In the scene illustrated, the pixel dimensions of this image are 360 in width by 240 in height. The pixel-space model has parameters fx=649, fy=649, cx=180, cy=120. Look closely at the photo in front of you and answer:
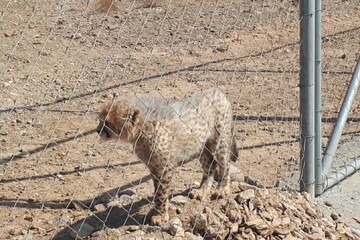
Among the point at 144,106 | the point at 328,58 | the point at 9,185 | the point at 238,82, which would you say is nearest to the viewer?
the point at 144,106

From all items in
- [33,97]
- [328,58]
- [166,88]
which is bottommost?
[33,97]

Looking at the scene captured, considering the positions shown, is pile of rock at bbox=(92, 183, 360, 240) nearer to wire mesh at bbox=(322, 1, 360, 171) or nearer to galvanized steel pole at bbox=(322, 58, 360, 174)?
galvanized steel pole at bbox=(322, 58, 360, 174)

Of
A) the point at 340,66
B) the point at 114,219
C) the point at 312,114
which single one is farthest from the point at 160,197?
the point at 340,66

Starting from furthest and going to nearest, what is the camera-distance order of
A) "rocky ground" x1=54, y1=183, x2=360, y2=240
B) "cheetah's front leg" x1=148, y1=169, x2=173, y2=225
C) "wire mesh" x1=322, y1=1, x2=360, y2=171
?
"wire mesh" x1=322, y1=1, x2=360, y2=171
"cheetah's front leg" x1=148, y1=169, x2=173, y2=225
"rocky ground" x1=54, y1=183, x2=360, y2=240

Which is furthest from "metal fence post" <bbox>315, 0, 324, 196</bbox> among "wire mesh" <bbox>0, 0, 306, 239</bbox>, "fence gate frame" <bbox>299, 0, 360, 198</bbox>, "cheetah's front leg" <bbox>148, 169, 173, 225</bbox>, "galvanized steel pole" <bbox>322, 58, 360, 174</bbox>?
"cheetah's front leg" <bbox>148, 169, 173, 225</bbox>

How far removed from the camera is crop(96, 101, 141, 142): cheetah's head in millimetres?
4340

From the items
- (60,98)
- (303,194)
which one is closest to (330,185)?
(303,194)

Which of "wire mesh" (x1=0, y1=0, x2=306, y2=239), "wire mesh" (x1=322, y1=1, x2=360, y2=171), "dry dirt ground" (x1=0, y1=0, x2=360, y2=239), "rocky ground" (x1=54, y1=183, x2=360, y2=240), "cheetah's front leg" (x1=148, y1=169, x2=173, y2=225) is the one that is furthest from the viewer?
"wire mesh" (x1=322, y1=1, x2=360, y2=171)

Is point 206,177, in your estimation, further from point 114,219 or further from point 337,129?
point 337,129

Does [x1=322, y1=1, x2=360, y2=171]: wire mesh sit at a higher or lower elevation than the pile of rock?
lower

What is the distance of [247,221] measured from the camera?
421cm

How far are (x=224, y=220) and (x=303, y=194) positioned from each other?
0.84 meters

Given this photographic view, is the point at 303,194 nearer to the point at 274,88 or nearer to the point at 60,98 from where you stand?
the point at 274,88

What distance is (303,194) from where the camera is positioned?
475 centimetres
